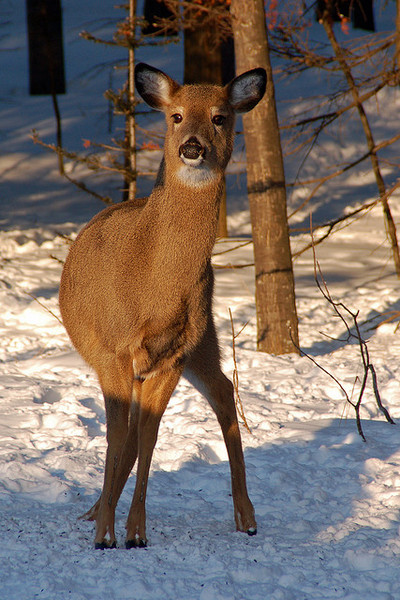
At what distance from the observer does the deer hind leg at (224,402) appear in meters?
4.31

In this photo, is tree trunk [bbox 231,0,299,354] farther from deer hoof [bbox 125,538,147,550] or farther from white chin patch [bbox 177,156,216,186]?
deer hoof [bbox 125,538,147,550]

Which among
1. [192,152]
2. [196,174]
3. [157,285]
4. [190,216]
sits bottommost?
[157,285]

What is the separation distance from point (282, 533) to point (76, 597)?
4.59ft

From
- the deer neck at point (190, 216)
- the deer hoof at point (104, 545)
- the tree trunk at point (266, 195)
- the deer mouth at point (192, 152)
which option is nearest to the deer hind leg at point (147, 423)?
the deer hoof at point (104, 545)

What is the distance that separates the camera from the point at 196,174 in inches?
155

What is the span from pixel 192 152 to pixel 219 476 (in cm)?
231

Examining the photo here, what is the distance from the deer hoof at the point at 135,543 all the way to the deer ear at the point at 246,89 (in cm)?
244

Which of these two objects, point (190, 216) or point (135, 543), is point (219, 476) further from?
point (190, 216)

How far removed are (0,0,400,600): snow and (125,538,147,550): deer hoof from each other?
0.14 ft

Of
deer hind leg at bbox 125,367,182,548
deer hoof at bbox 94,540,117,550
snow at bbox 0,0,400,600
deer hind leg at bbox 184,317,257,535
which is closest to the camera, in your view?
snow at bbox 0,0,400,600

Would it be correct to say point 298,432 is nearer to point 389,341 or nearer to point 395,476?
point 395,476

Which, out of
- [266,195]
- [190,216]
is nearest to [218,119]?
[190,216]

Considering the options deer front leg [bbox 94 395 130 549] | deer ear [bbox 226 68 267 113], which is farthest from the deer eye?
deer front leg [bbox 94 395 130 549]

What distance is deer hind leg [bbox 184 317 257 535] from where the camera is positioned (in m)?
4.31
